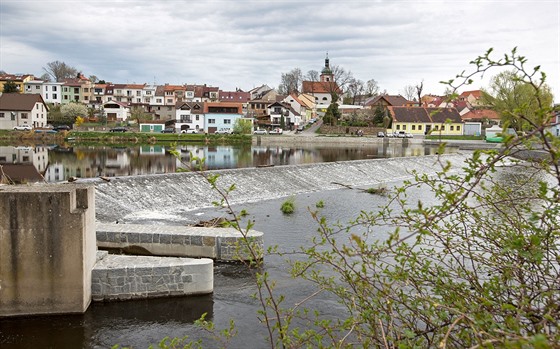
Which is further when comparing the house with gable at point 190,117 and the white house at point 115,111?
the white house at point 115,111

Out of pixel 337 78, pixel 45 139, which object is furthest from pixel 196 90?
pixel 45 139

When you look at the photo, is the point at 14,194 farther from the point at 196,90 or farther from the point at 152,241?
the point at 196,90

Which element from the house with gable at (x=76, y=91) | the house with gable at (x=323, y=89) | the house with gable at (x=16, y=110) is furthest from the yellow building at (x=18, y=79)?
the house with gable at (x=323, y=89)

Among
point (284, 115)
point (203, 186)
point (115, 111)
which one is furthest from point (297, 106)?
point (203, 186)

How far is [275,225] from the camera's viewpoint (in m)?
20.2

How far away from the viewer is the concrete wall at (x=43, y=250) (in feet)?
34.6

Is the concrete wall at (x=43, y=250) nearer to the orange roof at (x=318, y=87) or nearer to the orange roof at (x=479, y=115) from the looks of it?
the orange roof at (x=479, y=115)

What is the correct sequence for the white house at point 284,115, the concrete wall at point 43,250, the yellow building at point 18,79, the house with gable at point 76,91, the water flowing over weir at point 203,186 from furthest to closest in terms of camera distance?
the house with gable at point 76,91, the yellow building at point 18,79, the white house at point 284,115, the water flowing over weir at point 203,186, the concrete wall at point 43,250

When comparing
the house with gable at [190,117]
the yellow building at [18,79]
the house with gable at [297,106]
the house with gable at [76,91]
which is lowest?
the house with gable at [190,117]

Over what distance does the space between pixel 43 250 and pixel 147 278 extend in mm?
2397

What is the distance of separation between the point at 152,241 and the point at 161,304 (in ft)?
10.1

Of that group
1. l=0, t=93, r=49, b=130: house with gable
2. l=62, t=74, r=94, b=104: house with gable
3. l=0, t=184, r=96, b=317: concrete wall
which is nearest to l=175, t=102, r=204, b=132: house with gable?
l=0, t=93, r=49, b=130: house with gable

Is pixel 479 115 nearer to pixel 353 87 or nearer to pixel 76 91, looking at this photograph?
pixel 353 87

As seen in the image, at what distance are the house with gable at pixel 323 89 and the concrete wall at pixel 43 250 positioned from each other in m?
114
